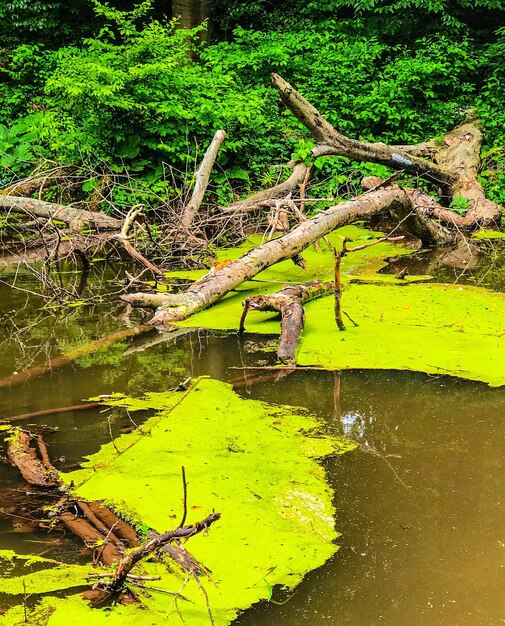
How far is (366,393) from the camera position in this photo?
4258 millimetres

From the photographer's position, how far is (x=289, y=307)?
5281 millimetres

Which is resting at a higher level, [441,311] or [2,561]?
[2,561]

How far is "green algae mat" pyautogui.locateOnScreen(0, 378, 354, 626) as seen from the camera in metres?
2.45

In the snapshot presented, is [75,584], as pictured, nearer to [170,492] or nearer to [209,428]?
[170,492]

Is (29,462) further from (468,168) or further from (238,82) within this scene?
(238,82)

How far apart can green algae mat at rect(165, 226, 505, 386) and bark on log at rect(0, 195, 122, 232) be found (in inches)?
83.1

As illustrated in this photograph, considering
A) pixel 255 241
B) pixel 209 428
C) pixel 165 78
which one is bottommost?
pixel 255 241

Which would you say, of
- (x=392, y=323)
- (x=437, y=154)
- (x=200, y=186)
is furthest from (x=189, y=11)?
(x=392, y=323)

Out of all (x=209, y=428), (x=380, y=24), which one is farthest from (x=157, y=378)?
(x=380, y=24)

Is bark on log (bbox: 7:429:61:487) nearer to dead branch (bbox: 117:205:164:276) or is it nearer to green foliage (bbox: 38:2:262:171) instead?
dead branch (bbox: 117:205:164:276)

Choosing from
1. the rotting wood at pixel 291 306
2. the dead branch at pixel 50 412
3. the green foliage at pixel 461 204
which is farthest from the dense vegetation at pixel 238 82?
the dead branch at pixel 50 412

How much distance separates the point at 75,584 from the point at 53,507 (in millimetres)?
568

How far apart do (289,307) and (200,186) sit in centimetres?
355

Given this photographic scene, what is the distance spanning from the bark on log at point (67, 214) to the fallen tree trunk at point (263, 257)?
2375 millimetres
